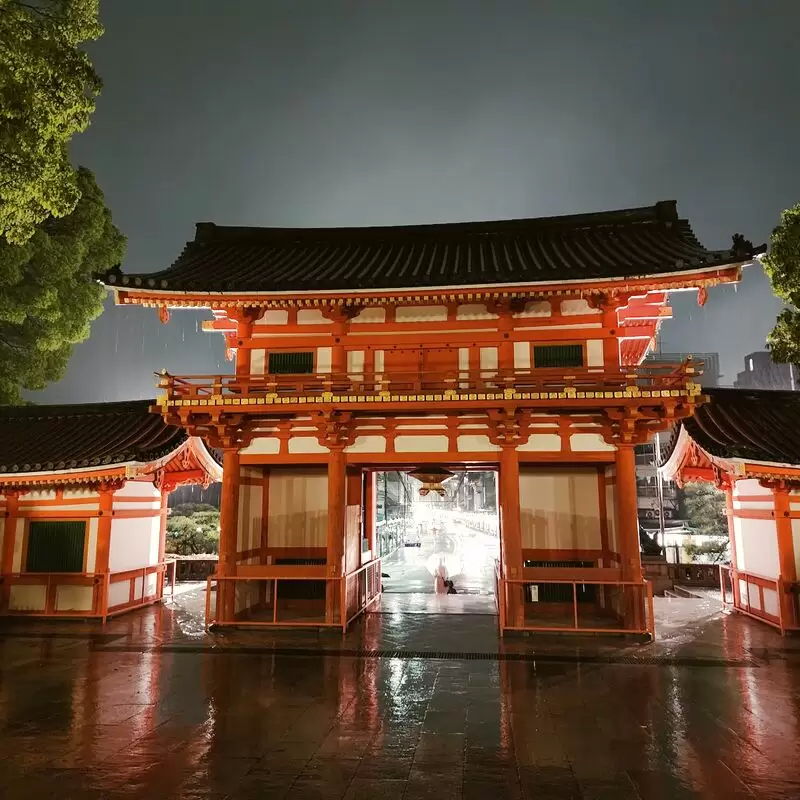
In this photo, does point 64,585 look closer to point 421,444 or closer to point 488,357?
point 421,444

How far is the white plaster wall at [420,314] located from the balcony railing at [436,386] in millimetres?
1637

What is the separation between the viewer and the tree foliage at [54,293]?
20.9 meters

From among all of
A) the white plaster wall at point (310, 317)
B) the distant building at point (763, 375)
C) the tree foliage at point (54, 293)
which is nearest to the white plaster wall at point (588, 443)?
the white plaster wall at point (310, 317)

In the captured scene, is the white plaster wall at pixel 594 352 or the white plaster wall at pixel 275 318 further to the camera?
the white plaster wall at pixel 275 318

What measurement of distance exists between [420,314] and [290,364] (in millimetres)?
3663

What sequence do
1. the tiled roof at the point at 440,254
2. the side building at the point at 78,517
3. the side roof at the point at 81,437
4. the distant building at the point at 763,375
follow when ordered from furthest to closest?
Answer: the distant building at the point at 763,375 < the side building at the point at 78,517 < the side roof at the point at 81,437 < the tiled roof at the point at 440,254

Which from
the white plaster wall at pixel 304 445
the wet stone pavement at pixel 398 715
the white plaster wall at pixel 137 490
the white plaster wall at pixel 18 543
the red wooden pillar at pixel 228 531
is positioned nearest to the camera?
the wet stone pavement at pixel 398 715

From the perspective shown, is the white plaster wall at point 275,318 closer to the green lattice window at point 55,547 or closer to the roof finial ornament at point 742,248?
the green lattice window at point 55,547

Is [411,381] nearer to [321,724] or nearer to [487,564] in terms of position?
[321,724]

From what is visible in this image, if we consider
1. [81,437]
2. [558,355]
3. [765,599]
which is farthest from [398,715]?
[81,437]

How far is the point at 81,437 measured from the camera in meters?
17.1

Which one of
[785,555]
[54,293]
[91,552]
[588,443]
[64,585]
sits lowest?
[64,585]

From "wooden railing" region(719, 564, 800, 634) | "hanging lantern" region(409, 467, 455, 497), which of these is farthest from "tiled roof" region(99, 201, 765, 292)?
"wooden railing" region(719, 564, 800, 634)

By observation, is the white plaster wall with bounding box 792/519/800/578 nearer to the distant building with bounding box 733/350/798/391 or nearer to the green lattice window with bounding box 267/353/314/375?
the green lattice window with bounding box 267/353/314/375
